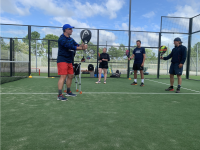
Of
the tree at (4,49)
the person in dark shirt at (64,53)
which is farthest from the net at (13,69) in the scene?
the person in dark shirt at (64,53)

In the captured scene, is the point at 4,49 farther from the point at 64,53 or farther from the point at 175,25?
the point at 175,25

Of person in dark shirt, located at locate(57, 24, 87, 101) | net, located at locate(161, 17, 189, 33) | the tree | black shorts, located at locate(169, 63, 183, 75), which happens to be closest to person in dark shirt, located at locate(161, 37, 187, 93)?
black shorts, located at locate(169, 63, 183, 75)

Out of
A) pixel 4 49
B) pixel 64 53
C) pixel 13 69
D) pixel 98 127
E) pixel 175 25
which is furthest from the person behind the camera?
pixel 175 25

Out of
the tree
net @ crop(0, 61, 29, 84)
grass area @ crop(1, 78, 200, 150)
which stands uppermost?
the tree

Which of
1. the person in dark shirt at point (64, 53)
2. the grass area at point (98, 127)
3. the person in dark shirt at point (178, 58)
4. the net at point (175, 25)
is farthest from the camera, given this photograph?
the net at point (175, 25)

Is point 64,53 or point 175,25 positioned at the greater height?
point 175,25

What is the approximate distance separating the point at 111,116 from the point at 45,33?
916 centimetres

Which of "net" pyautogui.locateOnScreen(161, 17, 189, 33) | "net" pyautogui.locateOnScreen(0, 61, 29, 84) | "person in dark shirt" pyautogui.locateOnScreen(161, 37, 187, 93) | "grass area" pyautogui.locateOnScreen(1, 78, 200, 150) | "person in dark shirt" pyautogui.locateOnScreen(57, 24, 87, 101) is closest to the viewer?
"grass area" pyautogui.locateOnScreen(1, 78, 200, 150)

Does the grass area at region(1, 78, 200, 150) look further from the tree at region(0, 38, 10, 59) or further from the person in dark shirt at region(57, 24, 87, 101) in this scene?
the tree at region(0, 38, 10, 59)

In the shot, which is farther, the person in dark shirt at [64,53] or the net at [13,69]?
the net at [13,69]

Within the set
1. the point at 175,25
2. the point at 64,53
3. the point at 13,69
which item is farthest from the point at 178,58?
the point at 13,69

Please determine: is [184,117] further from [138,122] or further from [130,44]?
[130,44]

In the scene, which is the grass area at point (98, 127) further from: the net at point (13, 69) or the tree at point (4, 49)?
the tree at point (4, 49)

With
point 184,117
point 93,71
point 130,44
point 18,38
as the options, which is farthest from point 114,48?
point 184,117
